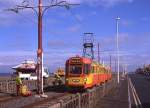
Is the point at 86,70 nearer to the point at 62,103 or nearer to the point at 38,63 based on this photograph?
the point at 38,63

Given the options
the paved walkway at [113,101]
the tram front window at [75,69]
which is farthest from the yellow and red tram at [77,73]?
the paved walkway at [113,101]

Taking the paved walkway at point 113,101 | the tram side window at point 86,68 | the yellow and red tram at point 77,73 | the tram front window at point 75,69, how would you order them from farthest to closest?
the tram side window at point 86,68
the tram front window at point 75,69
the yellow and red tram at point 77,73
the paved walkway at point 113,101

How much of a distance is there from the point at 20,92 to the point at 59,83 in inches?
730

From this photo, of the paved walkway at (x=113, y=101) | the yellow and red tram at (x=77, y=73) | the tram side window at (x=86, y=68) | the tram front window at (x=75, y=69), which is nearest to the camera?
the paved walkway at (x=113, y=101)

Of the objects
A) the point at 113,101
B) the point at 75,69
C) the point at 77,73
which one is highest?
the point at 75,69

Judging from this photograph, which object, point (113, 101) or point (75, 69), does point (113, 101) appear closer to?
point (113, 101)

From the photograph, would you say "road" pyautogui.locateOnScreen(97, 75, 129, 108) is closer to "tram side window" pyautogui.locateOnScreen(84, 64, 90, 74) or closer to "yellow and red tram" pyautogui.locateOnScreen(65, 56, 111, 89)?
"yellow and red tram" pyautogui.locateOnScreen(65, 56, 111, 89)

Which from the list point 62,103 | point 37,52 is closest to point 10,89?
point 37,52

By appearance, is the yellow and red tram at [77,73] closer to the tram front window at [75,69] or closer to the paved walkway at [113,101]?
the tram front window at [75,69]

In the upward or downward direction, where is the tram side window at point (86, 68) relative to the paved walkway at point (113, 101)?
upward

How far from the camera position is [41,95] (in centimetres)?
3562

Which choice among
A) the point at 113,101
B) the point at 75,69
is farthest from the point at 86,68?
the point at 113,101

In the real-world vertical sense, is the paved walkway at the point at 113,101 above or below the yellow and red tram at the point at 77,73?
below

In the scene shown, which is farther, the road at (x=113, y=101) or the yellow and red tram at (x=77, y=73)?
the yellow and red tram at (x=77, y=73)
